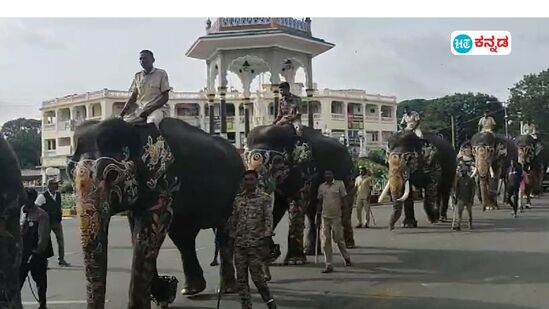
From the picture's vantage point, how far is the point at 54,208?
21.3 feet

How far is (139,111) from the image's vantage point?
5.07 metres

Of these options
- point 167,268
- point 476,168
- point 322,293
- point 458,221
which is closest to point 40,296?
point 167,268

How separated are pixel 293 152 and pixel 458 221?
3.67 metres

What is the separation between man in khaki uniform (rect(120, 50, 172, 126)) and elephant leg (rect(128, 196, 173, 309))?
2.02 feet

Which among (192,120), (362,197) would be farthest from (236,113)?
(362,197)

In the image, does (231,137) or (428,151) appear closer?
(231,137)

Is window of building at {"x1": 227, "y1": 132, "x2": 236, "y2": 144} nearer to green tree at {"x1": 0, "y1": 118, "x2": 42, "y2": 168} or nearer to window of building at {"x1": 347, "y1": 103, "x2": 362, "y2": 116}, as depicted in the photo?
window of building at {"x1": 347, "y1": 103, "x2": 362, "y2": 116}

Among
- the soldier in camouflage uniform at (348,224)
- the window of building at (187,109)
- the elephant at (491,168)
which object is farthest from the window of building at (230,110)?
the elephant at (491,168)

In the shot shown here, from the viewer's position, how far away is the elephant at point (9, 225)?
13.4ft

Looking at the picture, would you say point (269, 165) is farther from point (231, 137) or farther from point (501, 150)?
point (501, 150)

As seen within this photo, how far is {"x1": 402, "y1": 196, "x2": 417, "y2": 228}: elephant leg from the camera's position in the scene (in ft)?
33.6

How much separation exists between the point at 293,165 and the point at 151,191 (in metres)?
2.40

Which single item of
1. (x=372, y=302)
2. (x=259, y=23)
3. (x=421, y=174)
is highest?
(x=259, y=23)

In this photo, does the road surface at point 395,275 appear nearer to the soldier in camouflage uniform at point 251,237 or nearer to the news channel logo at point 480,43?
the soldier in camouflage uniform at point 251,237
